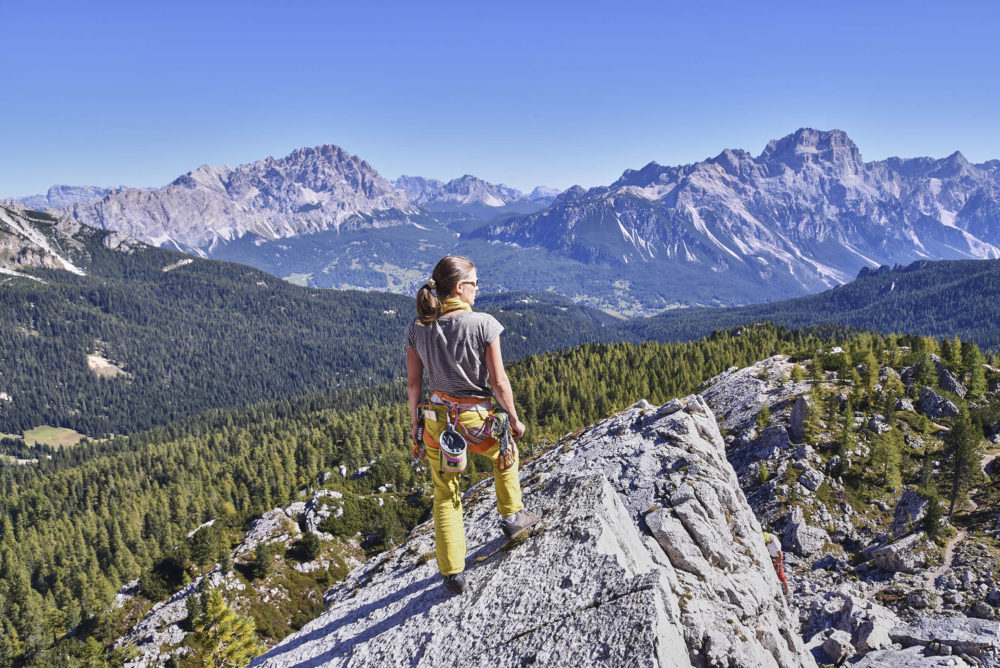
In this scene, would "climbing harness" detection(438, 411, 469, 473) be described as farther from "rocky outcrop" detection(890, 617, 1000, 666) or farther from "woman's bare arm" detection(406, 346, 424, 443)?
"rocky outcrop" detection(890, 617, 1000, 666)

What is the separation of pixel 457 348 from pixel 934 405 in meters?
56.9

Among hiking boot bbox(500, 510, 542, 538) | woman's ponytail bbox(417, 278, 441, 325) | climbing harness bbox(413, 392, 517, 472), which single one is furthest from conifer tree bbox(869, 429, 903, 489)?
woman's ponytail bbox(417, 278, 441, 325)

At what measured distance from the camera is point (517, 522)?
38.8 ft

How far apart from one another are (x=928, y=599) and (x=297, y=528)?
64.7 m

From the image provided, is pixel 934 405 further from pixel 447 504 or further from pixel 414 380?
pixel 414 380

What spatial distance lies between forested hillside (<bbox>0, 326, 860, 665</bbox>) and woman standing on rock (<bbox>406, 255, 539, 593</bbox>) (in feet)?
175

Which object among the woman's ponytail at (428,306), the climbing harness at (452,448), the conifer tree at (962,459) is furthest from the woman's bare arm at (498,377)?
the conifer tree at (962,459)

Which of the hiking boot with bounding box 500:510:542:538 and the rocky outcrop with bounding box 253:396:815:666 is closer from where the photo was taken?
the rocky outcrop with bounding box 253:396:815:666

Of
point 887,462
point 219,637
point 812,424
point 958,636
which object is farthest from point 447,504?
point 812,424

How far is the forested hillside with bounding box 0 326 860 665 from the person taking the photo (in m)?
80.1

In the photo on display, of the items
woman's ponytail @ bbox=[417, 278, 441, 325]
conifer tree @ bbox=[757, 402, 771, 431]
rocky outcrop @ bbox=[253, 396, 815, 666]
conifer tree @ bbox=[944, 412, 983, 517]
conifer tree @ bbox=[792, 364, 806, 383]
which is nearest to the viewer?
rocky outcrop @ bbox=[253, 396, 815, 666]

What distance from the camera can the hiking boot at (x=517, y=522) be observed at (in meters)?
11.8

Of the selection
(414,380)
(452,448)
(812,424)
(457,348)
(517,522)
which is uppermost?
(457,348)

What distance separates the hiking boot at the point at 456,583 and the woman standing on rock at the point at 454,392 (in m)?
0.02
